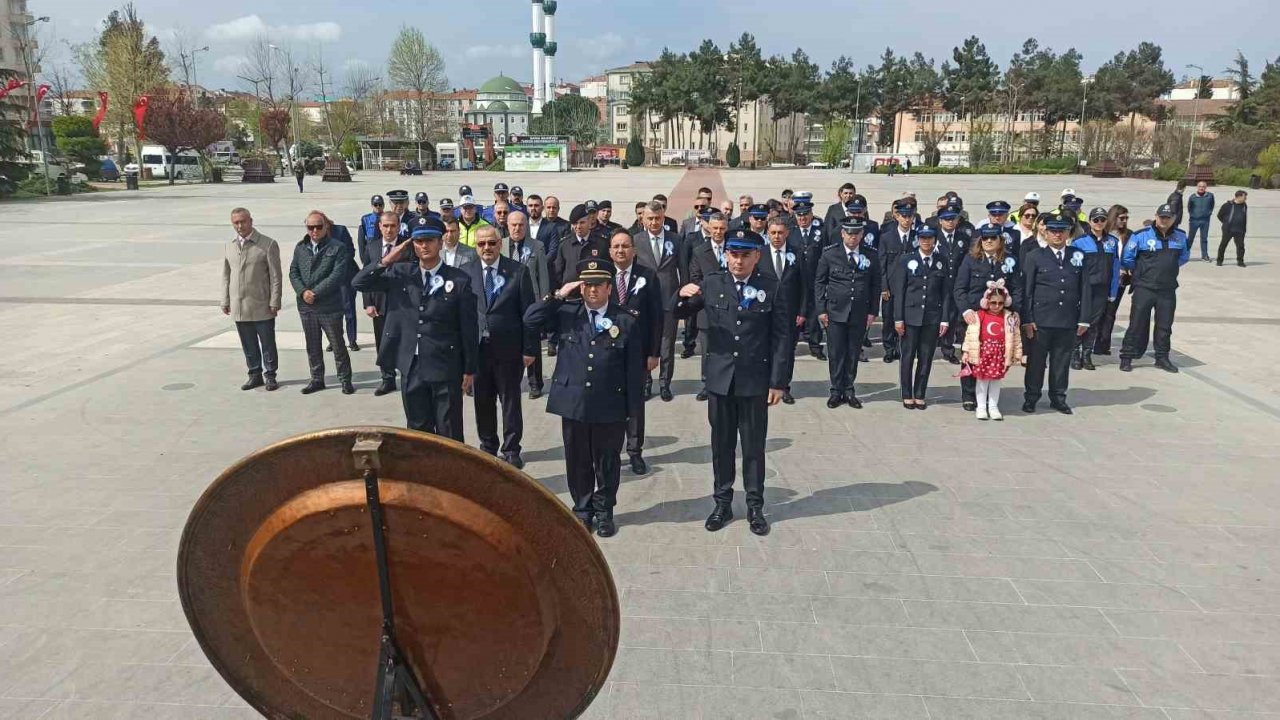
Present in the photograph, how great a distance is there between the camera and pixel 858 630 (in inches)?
169

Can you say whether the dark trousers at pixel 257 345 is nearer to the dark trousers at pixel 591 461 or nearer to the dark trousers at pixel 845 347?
the dark trousers at pixel 591 461

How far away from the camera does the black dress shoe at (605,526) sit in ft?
17.9

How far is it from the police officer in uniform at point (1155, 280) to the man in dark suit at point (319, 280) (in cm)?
918

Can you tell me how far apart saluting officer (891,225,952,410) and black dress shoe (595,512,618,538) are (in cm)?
417

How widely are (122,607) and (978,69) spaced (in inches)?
3887

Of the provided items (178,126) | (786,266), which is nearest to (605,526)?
(786,266)

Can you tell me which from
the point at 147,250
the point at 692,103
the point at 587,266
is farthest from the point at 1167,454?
the point at 692,103

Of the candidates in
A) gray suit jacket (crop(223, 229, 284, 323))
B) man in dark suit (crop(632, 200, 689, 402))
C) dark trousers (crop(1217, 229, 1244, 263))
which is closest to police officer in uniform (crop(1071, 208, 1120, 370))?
man in dark suit (crop(632, 200, 689, 402))

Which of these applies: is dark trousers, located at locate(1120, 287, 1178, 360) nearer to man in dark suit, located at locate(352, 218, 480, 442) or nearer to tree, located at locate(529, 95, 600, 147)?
man in dark suit, located at locate(352, 218, 480, 442)

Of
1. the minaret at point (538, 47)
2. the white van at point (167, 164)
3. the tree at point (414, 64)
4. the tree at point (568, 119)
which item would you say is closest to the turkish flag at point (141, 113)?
the white van at point (167, 164)

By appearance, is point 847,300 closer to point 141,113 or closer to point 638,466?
point 638,466

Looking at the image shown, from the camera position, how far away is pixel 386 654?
1.61 m

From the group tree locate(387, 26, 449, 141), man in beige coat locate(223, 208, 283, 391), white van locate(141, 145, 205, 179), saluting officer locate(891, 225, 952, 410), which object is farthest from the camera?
tree locate(387, 26, 449, 141)

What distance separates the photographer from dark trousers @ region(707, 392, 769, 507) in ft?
18.0
